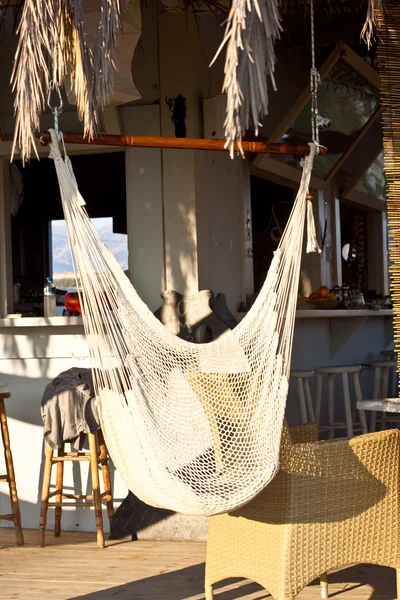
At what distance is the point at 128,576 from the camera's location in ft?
12.1

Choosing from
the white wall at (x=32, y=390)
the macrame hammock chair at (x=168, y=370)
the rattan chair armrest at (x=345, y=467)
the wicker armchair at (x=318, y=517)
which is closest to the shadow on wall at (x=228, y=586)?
the wicker armchair at (x=318, y=517)

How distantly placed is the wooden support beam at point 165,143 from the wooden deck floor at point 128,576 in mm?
1606

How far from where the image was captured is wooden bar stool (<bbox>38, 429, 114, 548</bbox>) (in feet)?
14.3

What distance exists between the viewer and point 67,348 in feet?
15.7

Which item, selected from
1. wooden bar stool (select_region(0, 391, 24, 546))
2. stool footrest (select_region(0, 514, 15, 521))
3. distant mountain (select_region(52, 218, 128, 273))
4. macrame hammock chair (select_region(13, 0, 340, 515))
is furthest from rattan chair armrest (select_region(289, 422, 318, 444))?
distant mountain (select_region(52, 218, 128, 273))

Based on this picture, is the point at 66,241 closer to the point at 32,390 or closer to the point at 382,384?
the point at 32,390

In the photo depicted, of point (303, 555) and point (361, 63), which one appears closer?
point (303, 555)

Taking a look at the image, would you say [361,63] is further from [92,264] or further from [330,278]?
[92,264]

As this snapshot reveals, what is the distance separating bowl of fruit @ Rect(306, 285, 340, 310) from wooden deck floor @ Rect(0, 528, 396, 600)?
2195 millimetres

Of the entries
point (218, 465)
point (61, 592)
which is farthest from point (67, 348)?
point (218, 465)

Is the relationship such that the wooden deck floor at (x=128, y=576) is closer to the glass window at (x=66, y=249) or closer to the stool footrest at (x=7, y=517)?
the stool footrest at (x=7, y=517)

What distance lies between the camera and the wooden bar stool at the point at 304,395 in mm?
5284

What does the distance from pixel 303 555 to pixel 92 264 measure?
3.77 ft

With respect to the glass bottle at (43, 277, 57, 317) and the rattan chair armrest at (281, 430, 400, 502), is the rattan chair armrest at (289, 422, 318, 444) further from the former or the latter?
the glass bottle at (43, 277, 57, 317)
